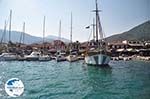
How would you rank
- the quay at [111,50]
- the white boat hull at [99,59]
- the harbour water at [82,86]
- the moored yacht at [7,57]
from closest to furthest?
the harbour water at [82,86] → the white boat hull at [99,59] → the moored yacht at [7,57] → the quay at [111,50]

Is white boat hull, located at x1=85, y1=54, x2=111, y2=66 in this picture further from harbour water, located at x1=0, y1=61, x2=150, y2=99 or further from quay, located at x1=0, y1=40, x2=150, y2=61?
quay, located at x1=0, y1=40, x2=150, y2=61

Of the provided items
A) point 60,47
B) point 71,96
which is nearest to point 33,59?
point 60,47

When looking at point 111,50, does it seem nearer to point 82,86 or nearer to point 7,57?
point 7,57

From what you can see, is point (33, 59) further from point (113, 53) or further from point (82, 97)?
point (82, 97)

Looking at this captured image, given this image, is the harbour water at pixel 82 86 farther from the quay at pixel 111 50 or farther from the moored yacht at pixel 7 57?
the quay at pixel 111 50

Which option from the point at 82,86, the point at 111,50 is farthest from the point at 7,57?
the point at 82,86

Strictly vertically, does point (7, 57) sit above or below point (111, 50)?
below

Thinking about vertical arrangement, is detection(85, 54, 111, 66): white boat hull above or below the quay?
below

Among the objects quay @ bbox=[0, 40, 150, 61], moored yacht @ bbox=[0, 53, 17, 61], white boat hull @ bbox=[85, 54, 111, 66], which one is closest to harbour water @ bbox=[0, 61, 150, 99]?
white boat hull @ bbox=[85, 54, 111, 66]

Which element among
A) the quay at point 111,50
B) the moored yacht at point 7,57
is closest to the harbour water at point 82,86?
the moored yacht at point 7,57

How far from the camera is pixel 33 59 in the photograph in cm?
1299

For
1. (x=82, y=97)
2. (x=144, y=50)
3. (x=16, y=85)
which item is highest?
(x=144, y=50)

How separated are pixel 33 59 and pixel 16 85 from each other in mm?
11650

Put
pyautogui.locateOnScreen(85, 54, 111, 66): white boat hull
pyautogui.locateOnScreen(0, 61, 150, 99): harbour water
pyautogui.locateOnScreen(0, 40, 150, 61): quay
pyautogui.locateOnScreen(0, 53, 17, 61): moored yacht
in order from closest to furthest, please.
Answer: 1. pyautogui.locateOnScreen(0, 61, 150, 99): harbour water
2. pyautogui.locateOnScreen(85, 54, 111, 66): white boat hull
3. pyautogui.locateOnScreen(0, 53, 17, 61): moored yacht
4. pyautogui.locateOnScreen(0, 40, 150, 61): quay
